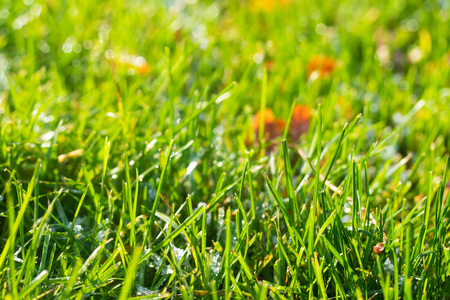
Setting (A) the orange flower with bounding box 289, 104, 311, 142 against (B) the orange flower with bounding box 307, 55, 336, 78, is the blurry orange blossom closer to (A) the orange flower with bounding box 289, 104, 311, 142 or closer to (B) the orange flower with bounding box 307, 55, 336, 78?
(A) the orange flower with bounding box 289, 104, 311, 142

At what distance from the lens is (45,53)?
5.38 feet

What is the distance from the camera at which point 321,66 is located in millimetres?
1687

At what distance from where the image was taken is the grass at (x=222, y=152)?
0.83m

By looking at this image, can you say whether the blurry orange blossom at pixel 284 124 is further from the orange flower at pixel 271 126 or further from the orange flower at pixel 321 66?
the orange flower at pixel 321 66

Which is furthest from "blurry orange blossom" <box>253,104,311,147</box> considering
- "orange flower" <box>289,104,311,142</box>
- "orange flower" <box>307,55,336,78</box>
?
"orange flower" <box>307,55,336,78</box>

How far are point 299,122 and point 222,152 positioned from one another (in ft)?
1.11

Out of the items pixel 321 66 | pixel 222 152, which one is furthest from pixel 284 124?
pixel 321 66

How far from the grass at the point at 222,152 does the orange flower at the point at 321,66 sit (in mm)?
20

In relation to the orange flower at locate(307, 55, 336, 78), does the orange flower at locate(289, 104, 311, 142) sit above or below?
below

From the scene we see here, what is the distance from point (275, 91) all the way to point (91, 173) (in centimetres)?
72

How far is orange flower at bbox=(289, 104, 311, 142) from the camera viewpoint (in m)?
1.40

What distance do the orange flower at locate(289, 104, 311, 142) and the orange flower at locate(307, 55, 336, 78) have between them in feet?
0.91

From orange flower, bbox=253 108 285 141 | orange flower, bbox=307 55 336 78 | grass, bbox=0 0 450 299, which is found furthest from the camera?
orange flower, bbox=307 55 336 78

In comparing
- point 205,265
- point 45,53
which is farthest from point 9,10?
point 205,265
